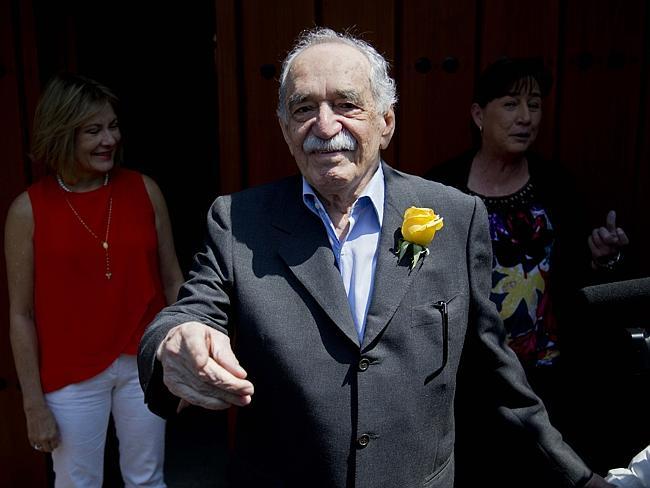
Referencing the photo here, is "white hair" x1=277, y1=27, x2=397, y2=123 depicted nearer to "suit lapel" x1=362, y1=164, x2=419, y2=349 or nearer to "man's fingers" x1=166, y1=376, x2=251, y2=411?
"suit lapel" x1=362, y1=164, x2=419, y2=349

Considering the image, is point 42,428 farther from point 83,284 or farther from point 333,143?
point 333,143

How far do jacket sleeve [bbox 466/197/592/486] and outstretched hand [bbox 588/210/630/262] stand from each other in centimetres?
57

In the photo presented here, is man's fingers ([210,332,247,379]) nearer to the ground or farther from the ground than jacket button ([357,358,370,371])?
farther from the ground

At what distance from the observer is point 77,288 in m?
2.28

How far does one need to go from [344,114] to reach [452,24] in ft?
3.62

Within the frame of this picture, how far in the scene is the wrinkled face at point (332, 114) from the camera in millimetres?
1581

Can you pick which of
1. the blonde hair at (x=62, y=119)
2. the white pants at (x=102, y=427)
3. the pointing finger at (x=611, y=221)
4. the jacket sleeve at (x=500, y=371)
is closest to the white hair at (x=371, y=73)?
the jacket sleeve at (x=500, y=371)

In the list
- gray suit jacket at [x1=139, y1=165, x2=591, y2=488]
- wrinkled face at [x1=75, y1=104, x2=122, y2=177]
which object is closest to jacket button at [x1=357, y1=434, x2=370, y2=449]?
gray suit jacket at [x1=139, y1=165, x2=591, y2=488]

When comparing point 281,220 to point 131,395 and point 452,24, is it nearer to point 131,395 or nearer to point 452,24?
point 131,395

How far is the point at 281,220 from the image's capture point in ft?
5.35

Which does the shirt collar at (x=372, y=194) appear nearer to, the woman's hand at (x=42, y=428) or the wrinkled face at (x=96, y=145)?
the wrinkled face at (x=96, y=145)

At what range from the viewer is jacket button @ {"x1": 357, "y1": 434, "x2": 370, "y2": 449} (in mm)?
1506

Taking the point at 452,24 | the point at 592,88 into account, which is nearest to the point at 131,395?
the point at 452,24

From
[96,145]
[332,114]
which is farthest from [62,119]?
A: [332,114]
